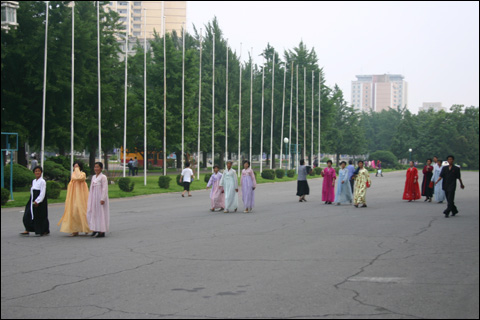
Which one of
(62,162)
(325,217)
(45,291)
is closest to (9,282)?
(45,291)

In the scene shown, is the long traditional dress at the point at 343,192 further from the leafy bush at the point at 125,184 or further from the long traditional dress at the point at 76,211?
the long traditional dress at the point at 76,211

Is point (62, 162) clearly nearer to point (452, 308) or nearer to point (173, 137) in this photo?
point (173, 137)

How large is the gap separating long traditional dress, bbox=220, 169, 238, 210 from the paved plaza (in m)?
3.77

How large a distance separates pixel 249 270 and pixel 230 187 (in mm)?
11226

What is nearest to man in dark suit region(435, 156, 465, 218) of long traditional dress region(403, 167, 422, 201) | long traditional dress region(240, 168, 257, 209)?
long traditional dress region(240, 168, 257, 209)

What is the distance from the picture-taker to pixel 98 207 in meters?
13.0

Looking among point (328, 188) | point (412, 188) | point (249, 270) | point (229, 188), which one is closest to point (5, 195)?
point (229, 188)

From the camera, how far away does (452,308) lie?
630cm

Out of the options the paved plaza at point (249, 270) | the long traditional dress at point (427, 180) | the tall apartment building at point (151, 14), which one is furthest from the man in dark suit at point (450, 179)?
the tall apartment building at point (151, 14)

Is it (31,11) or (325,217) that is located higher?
(31,11)

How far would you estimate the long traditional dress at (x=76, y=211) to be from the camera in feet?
43.3

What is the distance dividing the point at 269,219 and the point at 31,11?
2803 cm

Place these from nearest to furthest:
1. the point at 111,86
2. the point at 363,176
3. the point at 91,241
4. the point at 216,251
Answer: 1. the point at 216,251
2. the point at 91,241
3. the point at 363,176
4. the point at 111,86

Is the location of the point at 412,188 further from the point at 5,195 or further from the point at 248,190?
the point at 5,195
